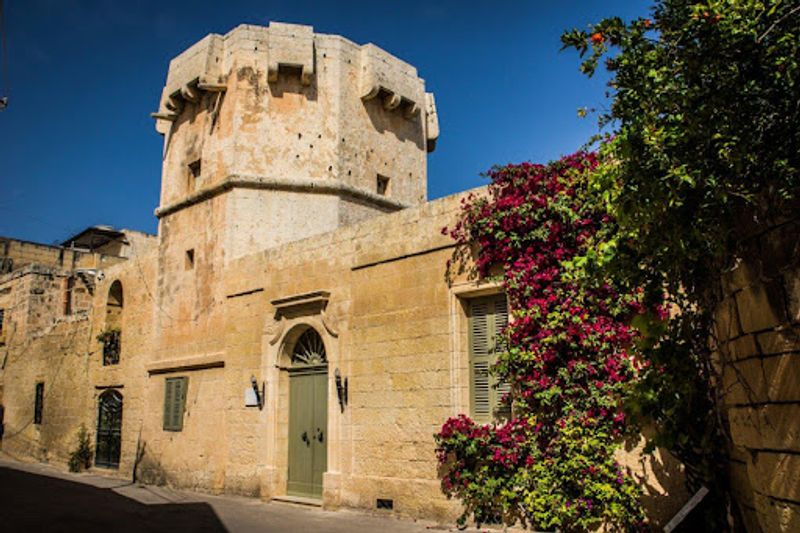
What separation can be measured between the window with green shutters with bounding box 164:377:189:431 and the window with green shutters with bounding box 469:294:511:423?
6808 millimetres

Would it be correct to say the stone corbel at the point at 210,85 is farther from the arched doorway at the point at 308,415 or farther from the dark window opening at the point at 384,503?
the dark window opening at the point at 384,503

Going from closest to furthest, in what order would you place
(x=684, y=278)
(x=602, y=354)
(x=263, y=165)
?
(x=684, y=278) < (x=602, y=354) < (x=263, y=165)

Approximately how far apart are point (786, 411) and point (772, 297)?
63 centimetres

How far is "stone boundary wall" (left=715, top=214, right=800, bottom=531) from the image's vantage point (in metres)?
3.61

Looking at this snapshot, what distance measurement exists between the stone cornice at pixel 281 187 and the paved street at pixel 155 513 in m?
5.64

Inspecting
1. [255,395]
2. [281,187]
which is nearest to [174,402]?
[255,395]

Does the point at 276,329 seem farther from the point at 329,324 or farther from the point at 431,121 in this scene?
the point at 431,121

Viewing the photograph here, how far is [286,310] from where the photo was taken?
35.2 ft

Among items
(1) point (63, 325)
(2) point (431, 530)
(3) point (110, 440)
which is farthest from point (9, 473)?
(2) point (431, 530)

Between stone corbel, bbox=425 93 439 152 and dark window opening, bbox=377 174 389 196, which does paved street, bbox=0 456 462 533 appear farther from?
stone corbel, bbox=425 93 439 152

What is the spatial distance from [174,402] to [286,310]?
4.04 metres

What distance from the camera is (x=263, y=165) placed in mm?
12984

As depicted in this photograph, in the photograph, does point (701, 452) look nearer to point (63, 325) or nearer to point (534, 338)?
point (534, 338)

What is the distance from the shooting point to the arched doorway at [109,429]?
15.2m
